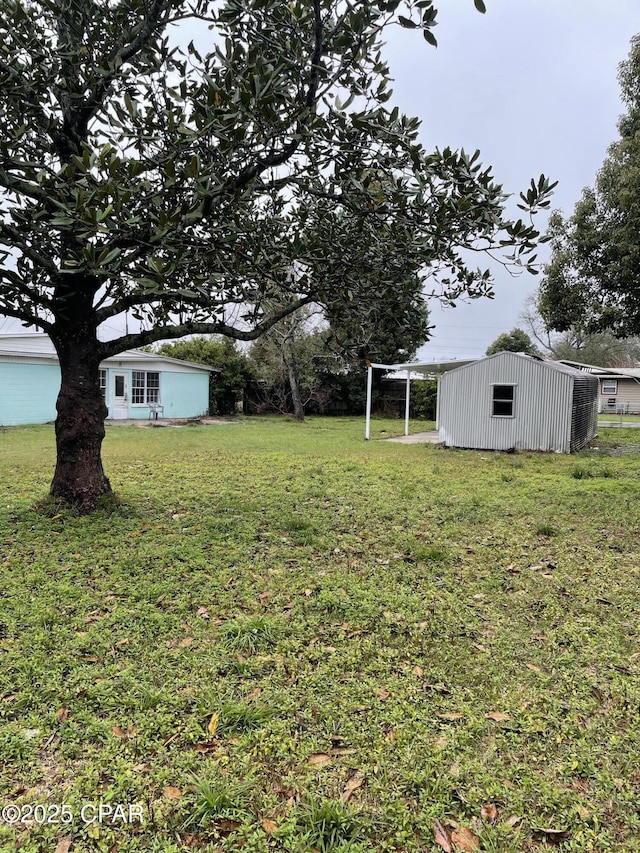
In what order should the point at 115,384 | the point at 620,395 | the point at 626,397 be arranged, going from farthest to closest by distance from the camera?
1. the point at 620,395
2. the point at 626,397
3. the point at 115,384

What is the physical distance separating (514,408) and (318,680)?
12.0 m

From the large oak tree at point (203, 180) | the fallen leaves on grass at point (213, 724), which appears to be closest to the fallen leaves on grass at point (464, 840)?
the fallen leaves on grass at point (213, 724)

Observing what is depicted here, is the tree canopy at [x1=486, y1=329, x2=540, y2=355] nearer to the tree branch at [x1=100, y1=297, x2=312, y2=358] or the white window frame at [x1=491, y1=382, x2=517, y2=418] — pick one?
the white window frame at [x1=491, y1=382, x2=517, y2=418]

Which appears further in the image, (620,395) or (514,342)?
(620,395)

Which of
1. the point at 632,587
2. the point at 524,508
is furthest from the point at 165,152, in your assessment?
the point at 524,508

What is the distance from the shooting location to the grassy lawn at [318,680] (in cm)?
185

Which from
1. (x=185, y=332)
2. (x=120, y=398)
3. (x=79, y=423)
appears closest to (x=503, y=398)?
(x=185, y=332)

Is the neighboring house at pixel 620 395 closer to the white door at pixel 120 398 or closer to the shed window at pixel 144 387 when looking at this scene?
the shed window at pixel 144 387

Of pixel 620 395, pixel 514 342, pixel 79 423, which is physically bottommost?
pixel 79 423

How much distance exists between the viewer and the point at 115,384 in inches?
775

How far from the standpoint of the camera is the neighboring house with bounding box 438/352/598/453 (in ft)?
42.2

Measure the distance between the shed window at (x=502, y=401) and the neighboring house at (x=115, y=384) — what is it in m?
13.2

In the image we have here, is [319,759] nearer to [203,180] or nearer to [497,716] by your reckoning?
Result: [497,716]

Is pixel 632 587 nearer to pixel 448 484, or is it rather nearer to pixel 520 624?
pixel 520 624
